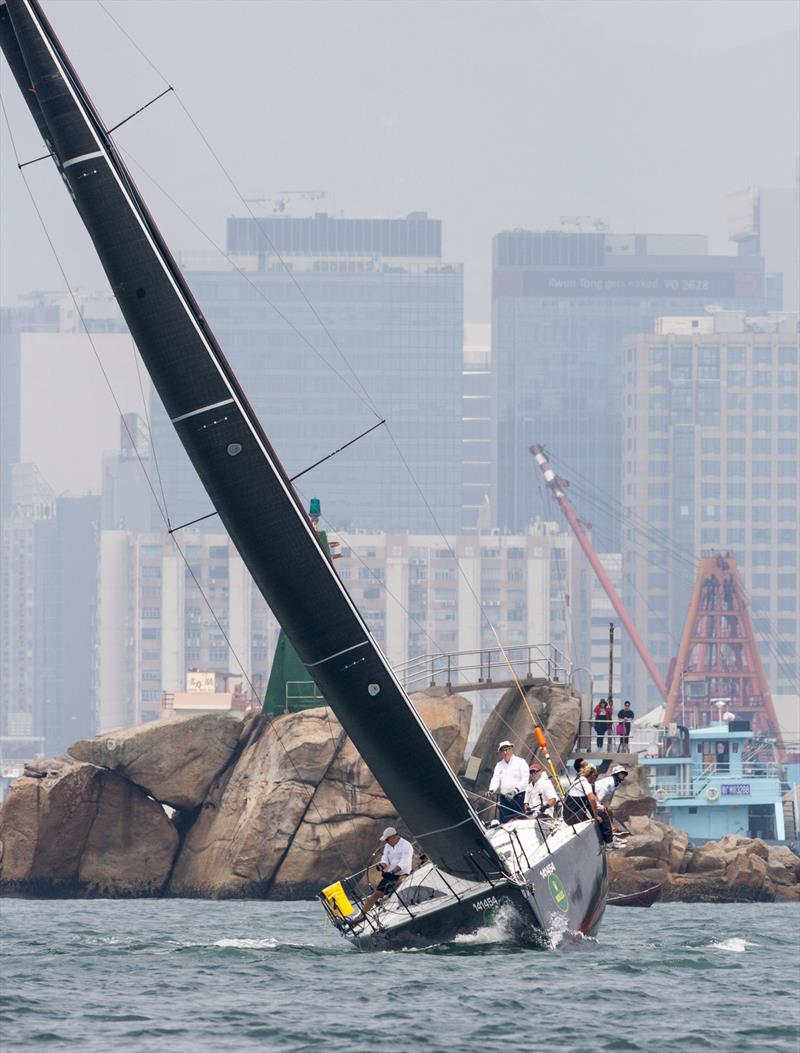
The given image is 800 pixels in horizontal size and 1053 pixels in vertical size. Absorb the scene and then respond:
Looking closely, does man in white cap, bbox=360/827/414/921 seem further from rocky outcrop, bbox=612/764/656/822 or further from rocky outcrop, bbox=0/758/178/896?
rocky outcrop, bbox=612/764/656/822

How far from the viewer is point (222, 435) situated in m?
30.8

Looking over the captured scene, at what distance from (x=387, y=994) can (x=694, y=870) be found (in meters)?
30.6

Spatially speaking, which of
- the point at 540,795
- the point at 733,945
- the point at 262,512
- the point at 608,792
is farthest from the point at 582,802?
the point at 262,512

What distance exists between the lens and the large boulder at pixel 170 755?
55.8 meters

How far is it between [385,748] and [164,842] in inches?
1008

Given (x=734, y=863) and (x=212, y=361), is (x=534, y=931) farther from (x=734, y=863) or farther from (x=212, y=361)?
(x=734, y=863)

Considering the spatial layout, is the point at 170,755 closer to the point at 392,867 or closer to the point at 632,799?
the point at 632,799

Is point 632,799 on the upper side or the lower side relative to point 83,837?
upper

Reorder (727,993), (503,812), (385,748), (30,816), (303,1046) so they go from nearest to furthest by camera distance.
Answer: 1. (303,1046)
2. (727,993)
3. (385,748)
4. (503,812)
5. (30,816)

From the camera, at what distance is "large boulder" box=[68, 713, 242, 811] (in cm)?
5578

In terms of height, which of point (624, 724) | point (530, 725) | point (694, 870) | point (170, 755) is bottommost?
point (694, 870)

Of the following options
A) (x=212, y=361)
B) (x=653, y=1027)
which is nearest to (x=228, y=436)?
(x=212, y=361)

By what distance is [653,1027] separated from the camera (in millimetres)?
26062

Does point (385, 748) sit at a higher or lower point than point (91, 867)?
higher
